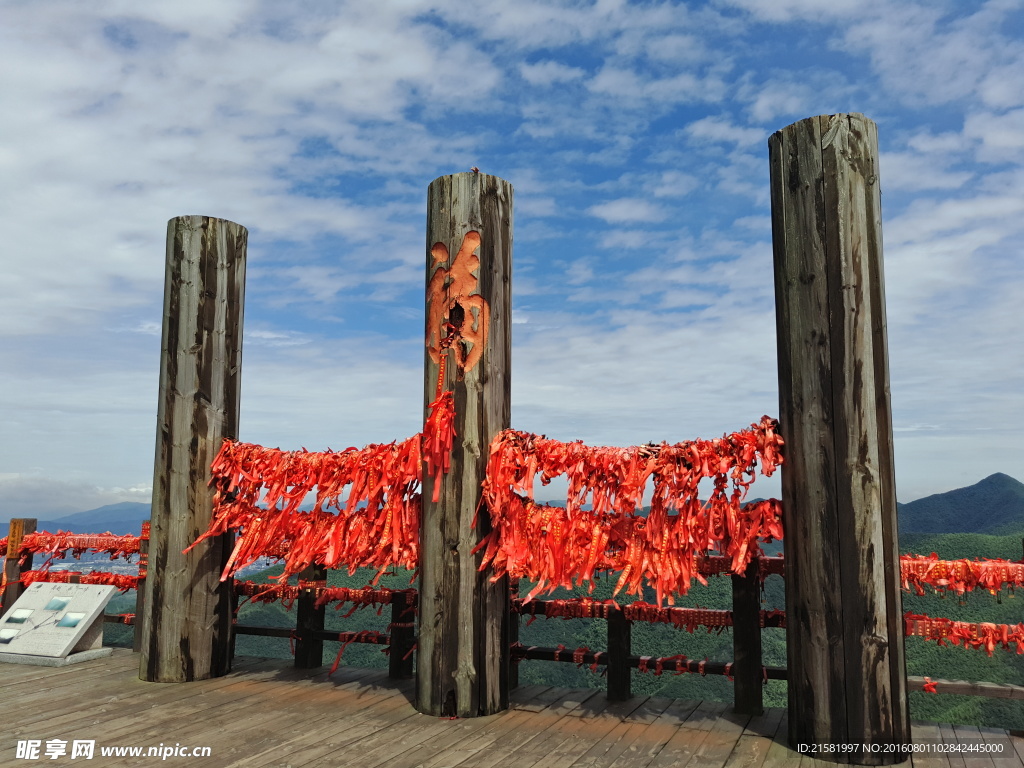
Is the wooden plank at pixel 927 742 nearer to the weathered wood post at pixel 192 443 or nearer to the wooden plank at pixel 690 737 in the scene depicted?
the wooden plank at pixel 690 737

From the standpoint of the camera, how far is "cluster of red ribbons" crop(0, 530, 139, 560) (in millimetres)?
6617

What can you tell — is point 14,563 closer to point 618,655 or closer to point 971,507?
point 618,655

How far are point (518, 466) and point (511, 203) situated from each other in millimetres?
1671

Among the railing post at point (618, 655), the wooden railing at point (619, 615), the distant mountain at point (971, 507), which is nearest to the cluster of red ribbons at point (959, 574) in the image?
the wooden railing at point (619, 615)

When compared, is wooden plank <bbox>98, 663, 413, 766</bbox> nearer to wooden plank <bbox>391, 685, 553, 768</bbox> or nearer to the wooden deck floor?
the wooden deck floor

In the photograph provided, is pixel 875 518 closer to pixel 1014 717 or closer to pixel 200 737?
pixel 200 737

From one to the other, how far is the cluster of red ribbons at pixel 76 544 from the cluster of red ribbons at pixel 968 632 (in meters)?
6.00

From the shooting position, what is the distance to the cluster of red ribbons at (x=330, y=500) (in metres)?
4.77

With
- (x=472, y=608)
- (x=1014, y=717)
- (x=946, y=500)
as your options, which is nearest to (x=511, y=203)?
(x=472, y=608)

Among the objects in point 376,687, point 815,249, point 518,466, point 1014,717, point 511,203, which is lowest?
point 1014,717

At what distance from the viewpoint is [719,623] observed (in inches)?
176

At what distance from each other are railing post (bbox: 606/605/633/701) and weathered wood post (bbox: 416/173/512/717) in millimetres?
690

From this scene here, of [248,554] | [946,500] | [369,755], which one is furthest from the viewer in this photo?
[946,500]

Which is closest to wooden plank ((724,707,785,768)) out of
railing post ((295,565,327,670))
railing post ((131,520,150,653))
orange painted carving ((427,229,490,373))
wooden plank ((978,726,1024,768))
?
wooden plank ((978,726,1024,768))
